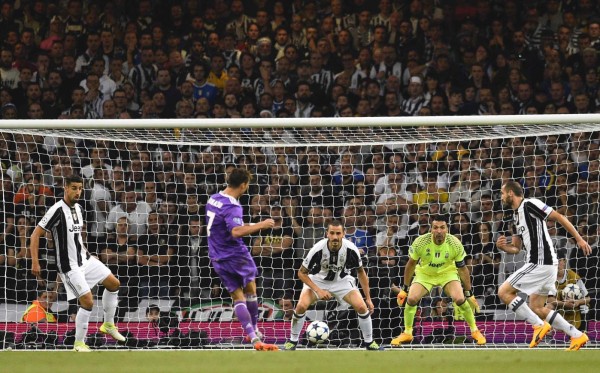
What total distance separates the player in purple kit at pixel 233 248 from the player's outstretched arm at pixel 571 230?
2.92 meters

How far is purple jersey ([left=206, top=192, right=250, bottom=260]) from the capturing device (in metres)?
9.47

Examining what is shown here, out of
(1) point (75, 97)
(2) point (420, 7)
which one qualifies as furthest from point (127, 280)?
(2) point (420, 7)

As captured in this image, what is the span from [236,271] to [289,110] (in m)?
3.87

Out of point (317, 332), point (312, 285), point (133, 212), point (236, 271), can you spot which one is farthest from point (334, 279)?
point (133, 212)

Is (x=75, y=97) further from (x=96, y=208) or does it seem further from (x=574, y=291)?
(x=574, y=291)

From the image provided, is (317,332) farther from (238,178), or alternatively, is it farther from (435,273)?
(238,178)

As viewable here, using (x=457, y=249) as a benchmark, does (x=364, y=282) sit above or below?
below

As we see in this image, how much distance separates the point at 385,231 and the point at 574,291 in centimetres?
221

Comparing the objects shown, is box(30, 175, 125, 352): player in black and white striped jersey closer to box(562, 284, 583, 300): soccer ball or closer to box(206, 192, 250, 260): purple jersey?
box(206, 192, 250, 260): purple jersey

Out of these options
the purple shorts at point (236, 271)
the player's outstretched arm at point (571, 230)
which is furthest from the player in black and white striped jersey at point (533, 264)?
the purple shorts at point (236, 271)

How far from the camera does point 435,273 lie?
37.4ft

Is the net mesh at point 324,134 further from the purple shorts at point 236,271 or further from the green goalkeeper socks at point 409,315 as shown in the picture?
the green goalkeeper socks at point 409,315

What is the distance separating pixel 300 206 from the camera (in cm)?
1168

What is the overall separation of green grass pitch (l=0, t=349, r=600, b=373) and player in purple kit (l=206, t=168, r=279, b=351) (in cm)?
49
